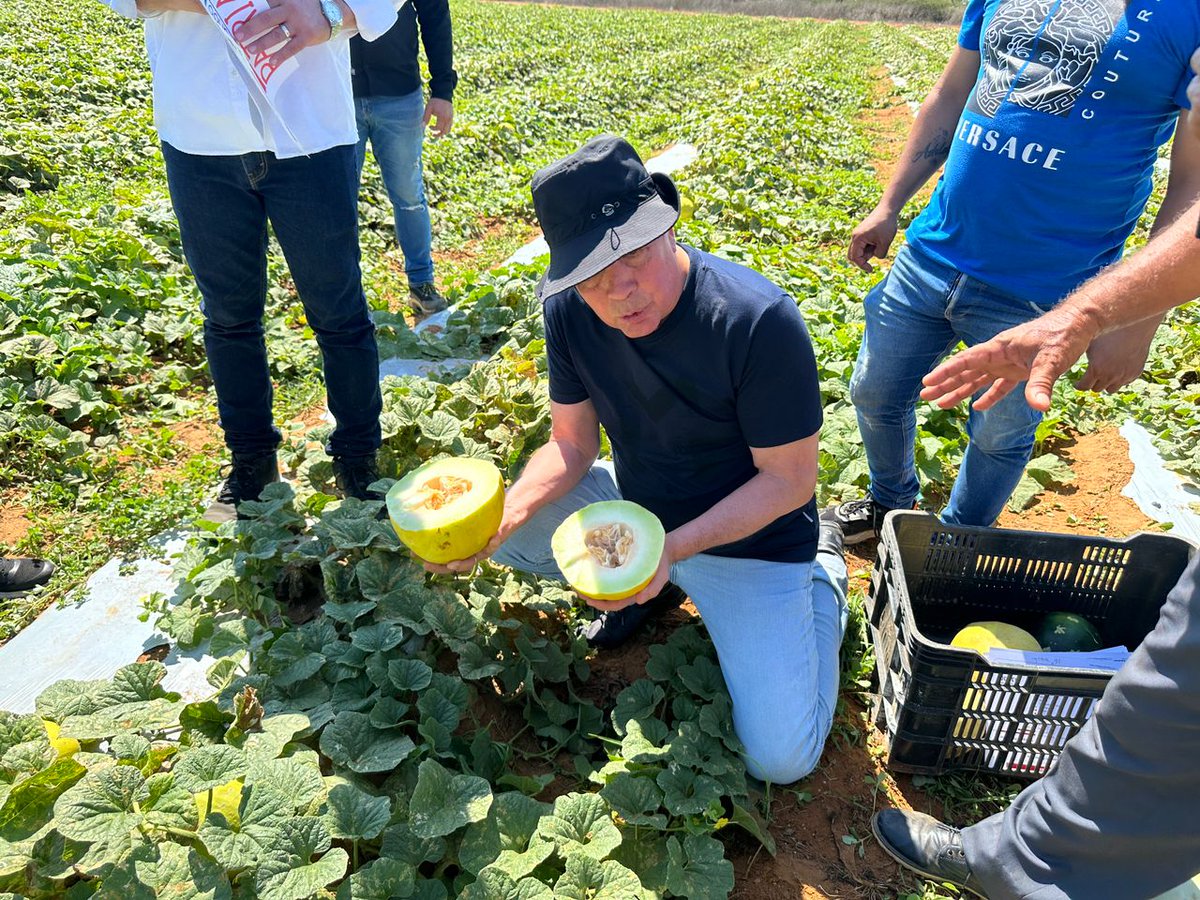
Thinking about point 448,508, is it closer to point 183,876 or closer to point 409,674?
point 409,674

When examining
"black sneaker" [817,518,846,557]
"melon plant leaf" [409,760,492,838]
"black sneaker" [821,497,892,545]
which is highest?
"melon plant leaf" [409,760,492,838]

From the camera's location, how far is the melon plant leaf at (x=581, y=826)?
1.91 metres

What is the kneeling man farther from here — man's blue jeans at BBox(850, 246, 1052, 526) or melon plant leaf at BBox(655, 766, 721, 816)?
man's blue jeans at BBox(850, 246, 1052, 526)

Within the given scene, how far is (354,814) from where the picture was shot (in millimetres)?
1876

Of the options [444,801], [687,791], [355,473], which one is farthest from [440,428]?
[687,791]

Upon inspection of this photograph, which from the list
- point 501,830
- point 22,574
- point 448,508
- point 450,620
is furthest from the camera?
point 22,574

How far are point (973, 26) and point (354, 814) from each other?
3020 millimetres

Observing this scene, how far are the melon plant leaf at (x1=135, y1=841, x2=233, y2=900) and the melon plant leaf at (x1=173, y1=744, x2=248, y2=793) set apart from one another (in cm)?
14

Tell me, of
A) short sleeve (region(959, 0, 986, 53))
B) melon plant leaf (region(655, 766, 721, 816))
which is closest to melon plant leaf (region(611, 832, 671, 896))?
melon plant leaf (region(655, 766, 721, 816))

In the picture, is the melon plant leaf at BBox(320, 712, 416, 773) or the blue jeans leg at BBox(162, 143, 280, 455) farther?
the blue jeans leg at BBox(162, 143, 280, 455)

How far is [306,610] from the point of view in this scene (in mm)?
2955

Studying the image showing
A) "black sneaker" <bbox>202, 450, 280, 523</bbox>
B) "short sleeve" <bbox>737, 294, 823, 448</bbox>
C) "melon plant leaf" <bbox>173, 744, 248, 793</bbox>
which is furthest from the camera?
"black sneaker" <bbox>202, 450, 280, 523</bbox>

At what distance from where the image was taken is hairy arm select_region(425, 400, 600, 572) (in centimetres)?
259

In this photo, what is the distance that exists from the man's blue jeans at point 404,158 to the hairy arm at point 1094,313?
393cm
